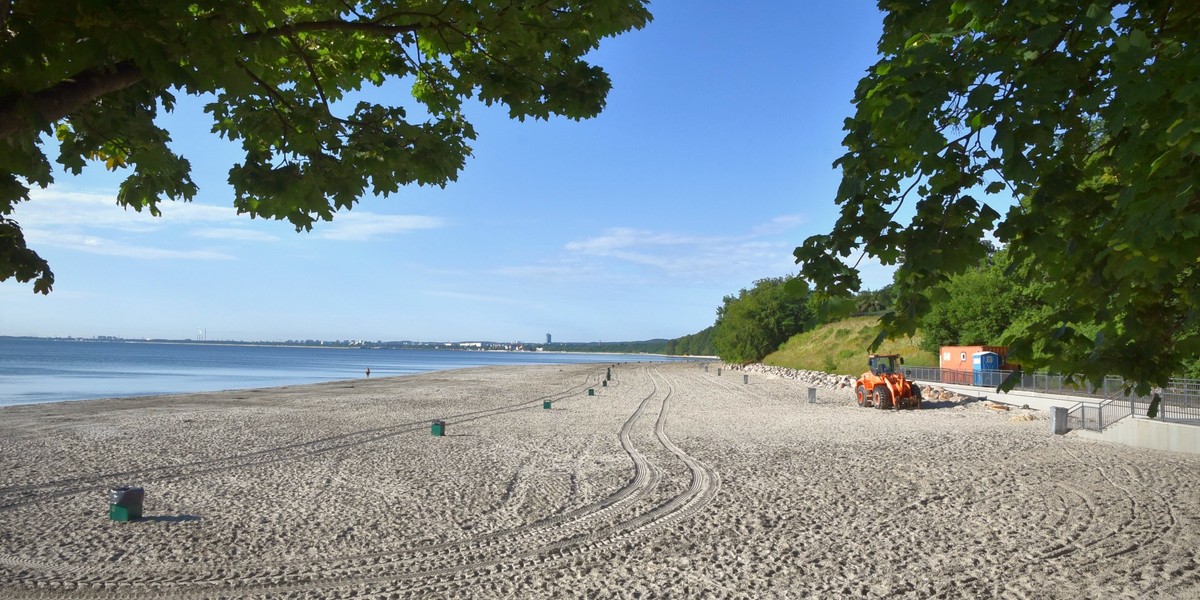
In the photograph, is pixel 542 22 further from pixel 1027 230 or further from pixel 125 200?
pixel 1027 230

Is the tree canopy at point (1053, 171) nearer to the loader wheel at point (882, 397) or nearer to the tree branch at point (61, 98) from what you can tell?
the tree branch at point (61, 98)

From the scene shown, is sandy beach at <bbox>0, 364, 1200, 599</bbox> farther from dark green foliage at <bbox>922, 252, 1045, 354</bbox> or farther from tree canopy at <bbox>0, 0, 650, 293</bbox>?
dark green foliage at <bbox>922, 252, 1045, 354</bbox>

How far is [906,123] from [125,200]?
17.0 feet

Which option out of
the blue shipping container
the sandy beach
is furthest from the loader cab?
the sandy beach

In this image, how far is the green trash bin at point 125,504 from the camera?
29.3 ft

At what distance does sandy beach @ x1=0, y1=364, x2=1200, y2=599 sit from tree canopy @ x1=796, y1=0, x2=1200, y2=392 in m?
3.33

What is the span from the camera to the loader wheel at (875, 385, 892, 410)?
83.3 feet

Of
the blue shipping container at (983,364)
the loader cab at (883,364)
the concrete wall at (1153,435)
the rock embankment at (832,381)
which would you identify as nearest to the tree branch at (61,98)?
the concrete wall at (1153,435)

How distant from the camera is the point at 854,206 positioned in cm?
436

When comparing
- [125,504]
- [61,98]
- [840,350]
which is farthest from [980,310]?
[61,98]

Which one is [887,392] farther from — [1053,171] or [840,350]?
[840,350]

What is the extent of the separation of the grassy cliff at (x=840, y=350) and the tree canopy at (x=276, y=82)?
130 ft

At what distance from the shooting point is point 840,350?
61.6m

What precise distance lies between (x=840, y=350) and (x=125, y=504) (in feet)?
195
